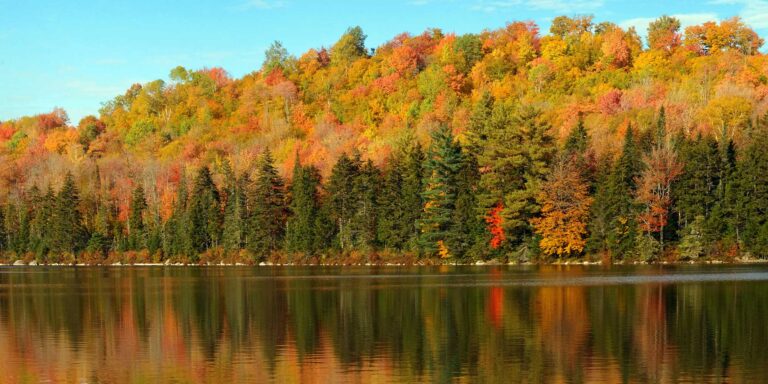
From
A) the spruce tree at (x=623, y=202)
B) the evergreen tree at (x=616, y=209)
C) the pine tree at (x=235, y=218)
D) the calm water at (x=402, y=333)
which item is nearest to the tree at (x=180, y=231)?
the pine tree at (x=235, y=218)

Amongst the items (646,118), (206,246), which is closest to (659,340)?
(646,118)

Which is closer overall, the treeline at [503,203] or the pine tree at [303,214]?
the treeline at [503,203]

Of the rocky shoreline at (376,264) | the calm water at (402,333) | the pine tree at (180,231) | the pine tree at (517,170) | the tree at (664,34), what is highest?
the tree at (664,34)

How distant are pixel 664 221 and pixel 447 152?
21694 millimetres

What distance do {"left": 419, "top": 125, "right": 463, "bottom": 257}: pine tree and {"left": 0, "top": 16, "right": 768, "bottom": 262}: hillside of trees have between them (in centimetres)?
23

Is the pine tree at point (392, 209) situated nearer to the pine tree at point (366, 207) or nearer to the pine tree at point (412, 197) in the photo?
the pine tree at point (412, 197)

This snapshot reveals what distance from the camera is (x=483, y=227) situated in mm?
88188

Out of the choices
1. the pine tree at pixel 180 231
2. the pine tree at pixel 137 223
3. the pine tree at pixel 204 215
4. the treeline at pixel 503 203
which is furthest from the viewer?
the pine tree at pixel 137 223

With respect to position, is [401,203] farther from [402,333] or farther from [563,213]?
[402,333]

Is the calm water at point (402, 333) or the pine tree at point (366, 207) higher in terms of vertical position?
the pine tree at point (366, 207)

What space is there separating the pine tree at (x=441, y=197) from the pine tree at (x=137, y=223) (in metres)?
40.0

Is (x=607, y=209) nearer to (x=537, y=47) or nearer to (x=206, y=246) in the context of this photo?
(x=206, y=246)

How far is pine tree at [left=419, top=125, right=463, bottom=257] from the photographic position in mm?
90250

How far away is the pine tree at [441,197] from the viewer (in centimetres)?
9025
